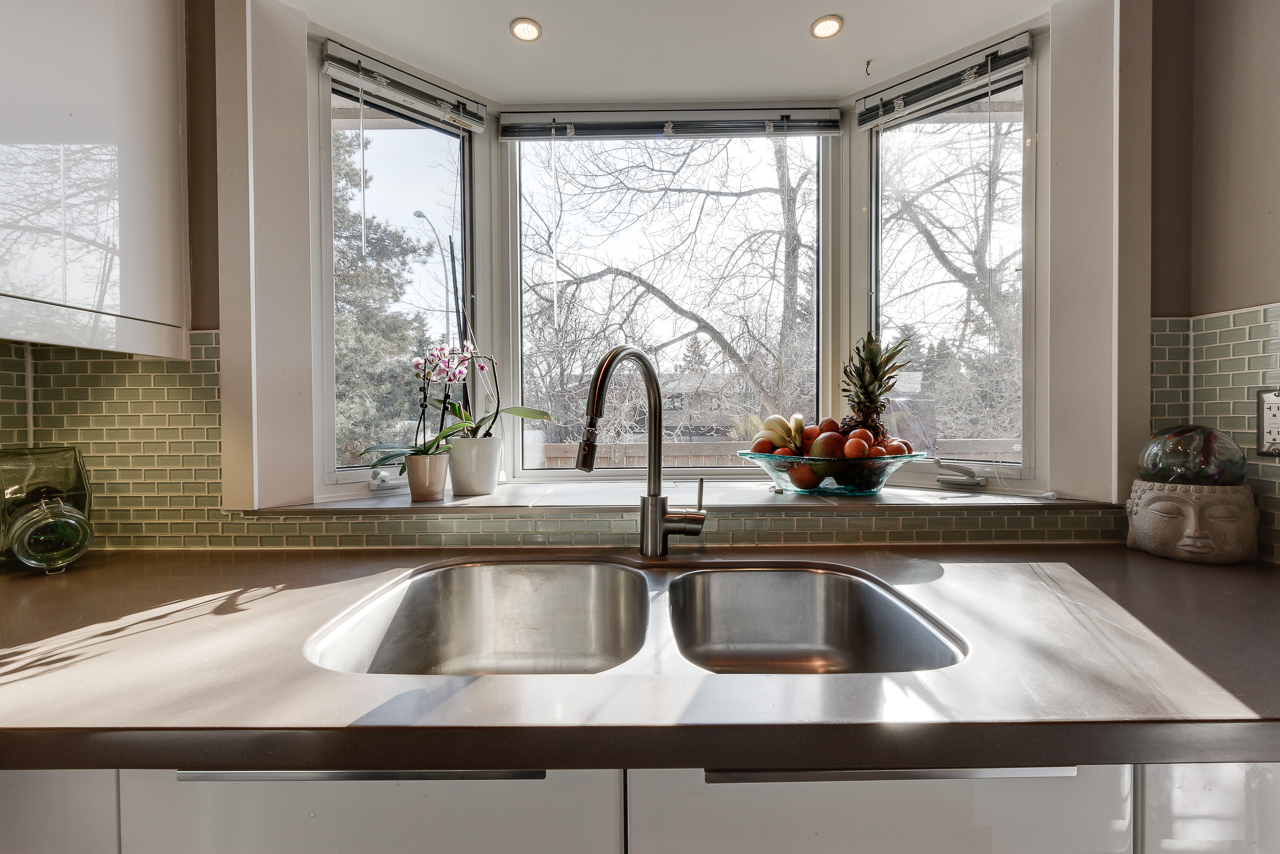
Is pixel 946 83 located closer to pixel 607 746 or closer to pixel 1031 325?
pixel 1031 325

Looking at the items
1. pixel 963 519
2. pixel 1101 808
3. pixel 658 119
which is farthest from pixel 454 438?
pixel 1101 808

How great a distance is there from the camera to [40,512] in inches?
43.7

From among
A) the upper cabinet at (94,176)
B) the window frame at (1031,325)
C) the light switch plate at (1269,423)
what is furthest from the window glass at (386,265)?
the light switch plate at (1269,423)

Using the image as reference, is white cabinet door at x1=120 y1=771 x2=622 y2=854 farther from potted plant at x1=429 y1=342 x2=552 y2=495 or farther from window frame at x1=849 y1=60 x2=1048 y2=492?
window frame at x1=849 y1=60 x2=1048 y2=492

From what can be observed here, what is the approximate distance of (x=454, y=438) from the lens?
1.50 metres

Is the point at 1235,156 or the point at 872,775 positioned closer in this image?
the point at 872,775

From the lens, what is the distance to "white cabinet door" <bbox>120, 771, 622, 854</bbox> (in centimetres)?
61

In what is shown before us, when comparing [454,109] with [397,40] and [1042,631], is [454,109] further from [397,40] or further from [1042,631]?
[1042,631]

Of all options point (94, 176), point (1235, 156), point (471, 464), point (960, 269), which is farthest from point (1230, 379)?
point (94, 176)

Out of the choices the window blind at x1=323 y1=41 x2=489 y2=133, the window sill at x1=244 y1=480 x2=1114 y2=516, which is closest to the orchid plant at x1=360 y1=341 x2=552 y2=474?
the window sill at x1=244 y1=480 x2=1114 y2=516

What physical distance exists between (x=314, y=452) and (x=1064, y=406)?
1.76 m

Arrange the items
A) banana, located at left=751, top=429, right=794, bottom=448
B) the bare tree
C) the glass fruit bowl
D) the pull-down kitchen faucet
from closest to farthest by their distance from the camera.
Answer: the bare tree < the pull-down kitchen faucet < the glass fruit bowl < banana, located at left=751, top=429, right=794, bottom=448

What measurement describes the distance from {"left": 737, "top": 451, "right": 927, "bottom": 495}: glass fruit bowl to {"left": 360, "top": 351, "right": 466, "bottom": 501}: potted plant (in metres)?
0.73

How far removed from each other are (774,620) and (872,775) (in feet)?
1.82
